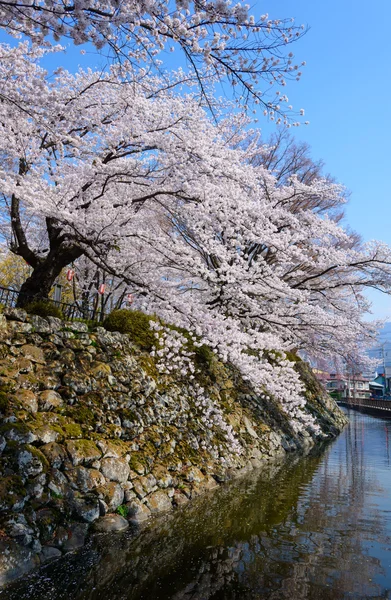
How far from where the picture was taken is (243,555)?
5648 millimetres

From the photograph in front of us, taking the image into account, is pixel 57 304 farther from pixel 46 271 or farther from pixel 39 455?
pixel 39 455

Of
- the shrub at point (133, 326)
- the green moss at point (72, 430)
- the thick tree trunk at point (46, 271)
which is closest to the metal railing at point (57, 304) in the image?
the thick tree trunk at point (46, 271)

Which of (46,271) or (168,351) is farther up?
(46,271)

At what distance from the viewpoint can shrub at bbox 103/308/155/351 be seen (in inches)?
401

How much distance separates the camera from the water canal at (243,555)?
4633 mm

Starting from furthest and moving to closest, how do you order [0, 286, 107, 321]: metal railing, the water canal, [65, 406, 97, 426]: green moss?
[0, 286, 107, 321]: metal railing → [65, 406, 97, 426]: green moss → the water canal

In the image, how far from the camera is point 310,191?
55.0ft

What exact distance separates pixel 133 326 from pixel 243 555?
571 centimetres

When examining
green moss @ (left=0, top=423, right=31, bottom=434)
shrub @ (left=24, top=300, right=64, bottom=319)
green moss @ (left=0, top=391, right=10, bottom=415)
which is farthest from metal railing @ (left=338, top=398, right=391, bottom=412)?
green moss @ (left=0, top=391, right=10, bottom=415)

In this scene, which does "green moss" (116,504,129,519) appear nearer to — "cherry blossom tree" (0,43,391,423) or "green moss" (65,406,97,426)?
"green moss" (65,406,97,426)

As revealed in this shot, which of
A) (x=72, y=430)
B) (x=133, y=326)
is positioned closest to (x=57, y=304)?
(x=133, y=326)

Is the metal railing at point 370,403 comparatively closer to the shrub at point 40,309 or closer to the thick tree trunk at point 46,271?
the thick tree trunk at point 46,271

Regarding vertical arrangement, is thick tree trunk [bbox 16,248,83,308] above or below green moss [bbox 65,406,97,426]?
above

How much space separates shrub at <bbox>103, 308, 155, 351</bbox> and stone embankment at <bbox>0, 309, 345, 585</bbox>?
345mm
